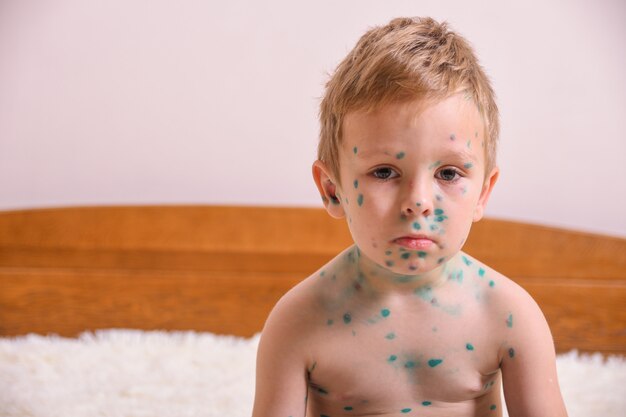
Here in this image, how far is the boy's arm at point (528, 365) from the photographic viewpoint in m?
0.82

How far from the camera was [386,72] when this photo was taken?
0.72 meters

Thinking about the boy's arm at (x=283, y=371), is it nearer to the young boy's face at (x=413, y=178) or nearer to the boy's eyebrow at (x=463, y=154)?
the young boy's face at (x=413, y=178)

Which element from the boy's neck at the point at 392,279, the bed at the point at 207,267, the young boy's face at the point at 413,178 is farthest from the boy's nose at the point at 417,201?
the bed at the point at 207,267

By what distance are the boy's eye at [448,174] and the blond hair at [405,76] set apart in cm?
5

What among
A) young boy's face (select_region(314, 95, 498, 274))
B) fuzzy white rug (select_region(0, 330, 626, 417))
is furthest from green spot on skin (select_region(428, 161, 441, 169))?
fuzzy white rug (select_region(0, 330, 626, 417))

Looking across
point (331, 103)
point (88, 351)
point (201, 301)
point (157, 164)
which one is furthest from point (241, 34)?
point (331, 103)

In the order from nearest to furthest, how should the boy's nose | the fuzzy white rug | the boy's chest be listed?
the boy's nose < the boy's chest < the fuzzy white rug

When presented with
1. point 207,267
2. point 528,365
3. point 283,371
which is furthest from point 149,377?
point 528,365

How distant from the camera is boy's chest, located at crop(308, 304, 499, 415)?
2.65 feet

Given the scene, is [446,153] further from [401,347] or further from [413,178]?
[401,347]

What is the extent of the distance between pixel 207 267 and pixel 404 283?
905 mm

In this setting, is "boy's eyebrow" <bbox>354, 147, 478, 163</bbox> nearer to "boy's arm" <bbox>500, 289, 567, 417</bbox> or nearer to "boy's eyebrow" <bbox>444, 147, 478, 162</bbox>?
"boy's eyebrow" <bbox>444, 147, 478, 162</bbox>

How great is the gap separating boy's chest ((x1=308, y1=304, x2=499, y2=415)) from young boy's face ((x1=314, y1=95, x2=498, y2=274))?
86 mm

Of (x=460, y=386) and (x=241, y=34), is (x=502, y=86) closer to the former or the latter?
(x=241, y=34)
